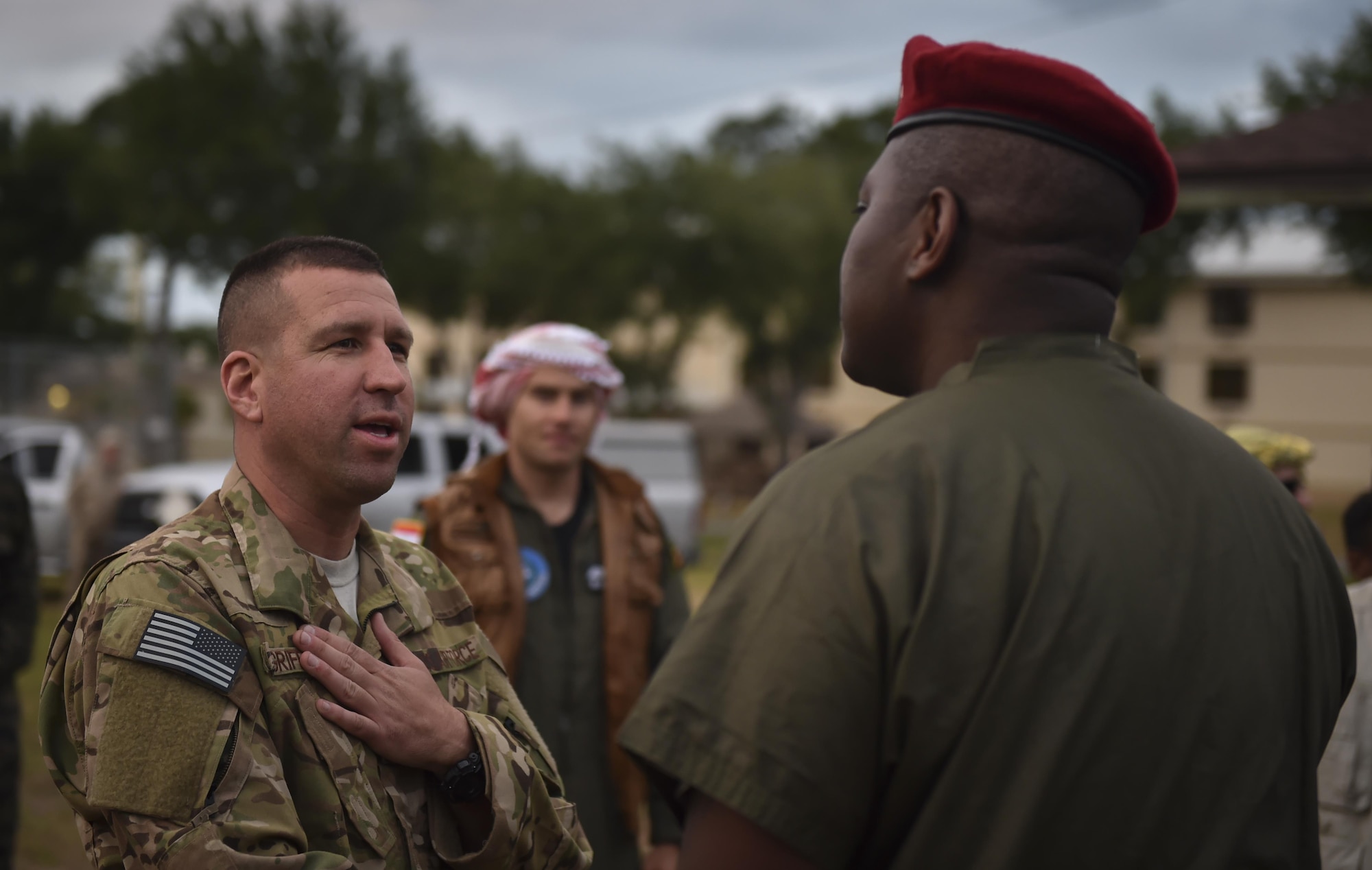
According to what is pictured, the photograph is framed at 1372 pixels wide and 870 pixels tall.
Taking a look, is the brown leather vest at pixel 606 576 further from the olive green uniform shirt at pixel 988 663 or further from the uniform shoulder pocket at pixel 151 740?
the olive green uniform shirt at pixel 988 663

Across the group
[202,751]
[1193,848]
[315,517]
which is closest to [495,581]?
[315,517]

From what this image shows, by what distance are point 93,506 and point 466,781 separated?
11725 mm

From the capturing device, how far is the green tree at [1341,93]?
1780 centimetres

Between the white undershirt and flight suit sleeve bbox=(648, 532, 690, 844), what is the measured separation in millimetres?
1694

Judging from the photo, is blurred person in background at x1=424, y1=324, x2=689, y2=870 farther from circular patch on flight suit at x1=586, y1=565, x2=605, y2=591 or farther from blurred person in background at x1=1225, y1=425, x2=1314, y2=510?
blurred person in background at x1=1225, y1=425, x2=1314, y2=510

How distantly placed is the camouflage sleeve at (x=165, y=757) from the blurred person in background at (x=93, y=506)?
1135 centimetres

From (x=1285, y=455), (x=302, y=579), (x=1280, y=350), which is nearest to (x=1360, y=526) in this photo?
(x=1285, y=455)

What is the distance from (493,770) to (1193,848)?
111cm

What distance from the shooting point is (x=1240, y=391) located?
1639 inches

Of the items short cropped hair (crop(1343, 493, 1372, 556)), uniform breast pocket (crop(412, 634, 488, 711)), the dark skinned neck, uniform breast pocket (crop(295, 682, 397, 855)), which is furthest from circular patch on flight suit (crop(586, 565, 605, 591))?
the dark skinned neck

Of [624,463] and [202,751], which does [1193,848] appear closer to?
[202,751]

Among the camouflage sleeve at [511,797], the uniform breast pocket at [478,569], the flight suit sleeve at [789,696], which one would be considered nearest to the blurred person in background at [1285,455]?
the uniform breast pocket at [478,569]

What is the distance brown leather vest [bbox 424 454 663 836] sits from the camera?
3.81 metres

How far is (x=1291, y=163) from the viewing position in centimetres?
913
